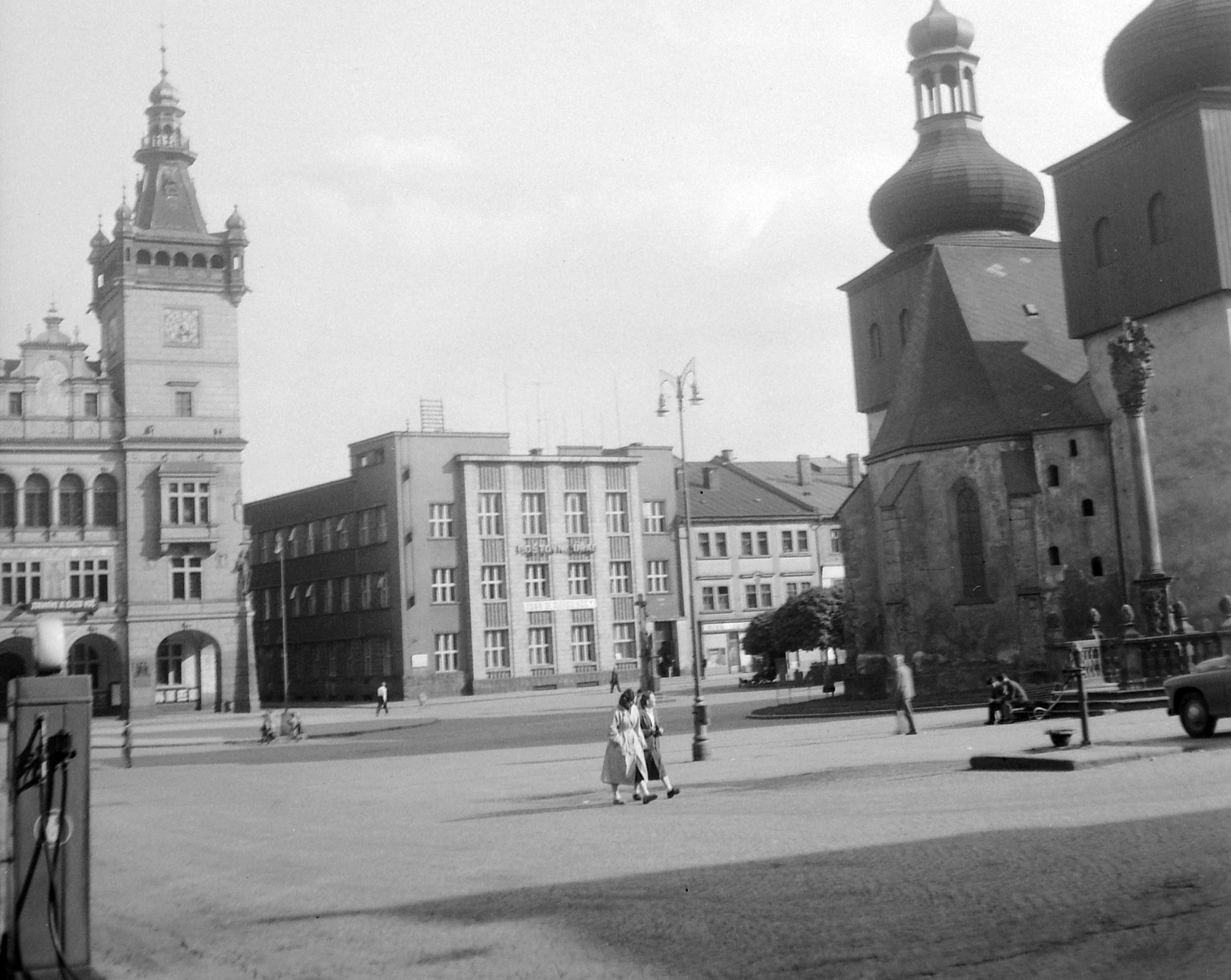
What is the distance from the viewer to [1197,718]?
2303cm

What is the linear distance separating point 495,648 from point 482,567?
449 centimetres

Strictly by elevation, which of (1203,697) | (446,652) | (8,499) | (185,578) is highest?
(8,499)

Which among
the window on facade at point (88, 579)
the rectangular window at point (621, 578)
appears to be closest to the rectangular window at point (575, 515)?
the rectangular window at point (621, 578)

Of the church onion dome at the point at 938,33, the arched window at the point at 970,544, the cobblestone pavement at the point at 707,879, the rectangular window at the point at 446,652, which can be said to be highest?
the church onion dome at the point at 938,33

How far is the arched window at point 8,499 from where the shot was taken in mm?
66750

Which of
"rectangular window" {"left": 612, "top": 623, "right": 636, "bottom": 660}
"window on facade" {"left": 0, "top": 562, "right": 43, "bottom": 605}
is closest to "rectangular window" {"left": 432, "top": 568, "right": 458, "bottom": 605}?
"rectangular window" {"left": 612, "top": 623, "right": 636, "bottom": 660}

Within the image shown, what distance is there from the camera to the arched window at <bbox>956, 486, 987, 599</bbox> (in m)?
46.5

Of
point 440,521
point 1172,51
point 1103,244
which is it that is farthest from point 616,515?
point 1172,51

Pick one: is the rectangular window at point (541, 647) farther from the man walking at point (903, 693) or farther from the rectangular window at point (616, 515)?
the man walking at point (903, 693)

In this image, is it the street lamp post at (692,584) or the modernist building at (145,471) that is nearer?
the street lamp post at (692,584)

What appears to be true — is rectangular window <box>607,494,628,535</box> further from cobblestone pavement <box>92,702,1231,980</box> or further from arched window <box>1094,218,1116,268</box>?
cobblestone pavement <box>92,702,1231,980</box>

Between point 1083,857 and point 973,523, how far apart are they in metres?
35.5

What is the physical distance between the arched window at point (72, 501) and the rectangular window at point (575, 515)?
87.0 feet

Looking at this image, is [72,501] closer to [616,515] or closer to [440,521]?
[440,521]
